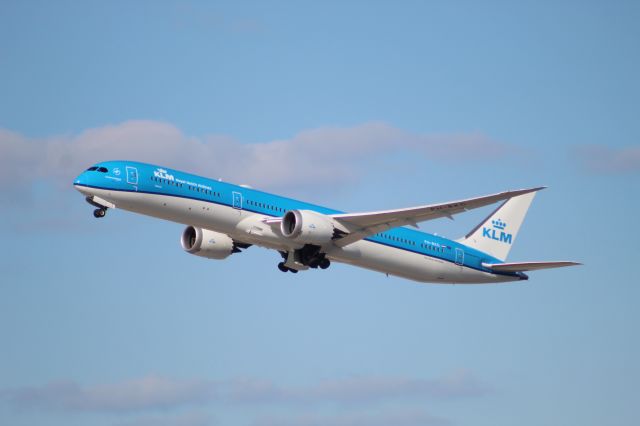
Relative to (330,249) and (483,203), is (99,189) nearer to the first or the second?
(330,249)

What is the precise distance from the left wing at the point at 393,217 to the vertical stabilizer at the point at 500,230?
36.9 ft

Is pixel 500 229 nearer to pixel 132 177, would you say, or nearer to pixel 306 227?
pixel 306 227

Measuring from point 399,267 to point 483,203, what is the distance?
10.5 meters

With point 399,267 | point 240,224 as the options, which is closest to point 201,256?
point 240,224

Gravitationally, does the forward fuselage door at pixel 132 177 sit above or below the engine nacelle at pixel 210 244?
above

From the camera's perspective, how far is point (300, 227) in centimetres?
6425

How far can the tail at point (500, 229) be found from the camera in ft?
251

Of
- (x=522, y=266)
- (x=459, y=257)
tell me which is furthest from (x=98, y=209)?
(x=522, y=266)

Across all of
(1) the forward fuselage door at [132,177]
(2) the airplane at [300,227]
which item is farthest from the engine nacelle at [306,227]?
(1) the forward fuselage door at [132,177]

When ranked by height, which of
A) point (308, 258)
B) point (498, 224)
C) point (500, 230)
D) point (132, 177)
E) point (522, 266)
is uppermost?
point (498, 224)

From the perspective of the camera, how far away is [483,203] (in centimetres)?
6131

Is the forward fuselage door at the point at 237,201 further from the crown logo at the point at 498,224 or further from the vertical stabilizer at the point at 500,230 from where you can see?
the crown logo at the point at 498,224

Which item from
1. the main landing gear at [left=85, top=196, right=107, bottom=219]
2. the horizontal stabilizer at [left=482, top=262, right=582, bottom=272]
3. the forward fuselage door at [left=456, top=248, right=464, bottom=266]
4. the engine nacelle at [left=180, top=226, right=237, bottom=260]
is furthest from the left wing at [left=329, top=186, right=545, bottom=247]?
the main landing gear at [left=85, top=196, right=107, bottom=219]

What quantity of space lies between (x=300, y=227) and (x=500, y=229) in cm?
1966
